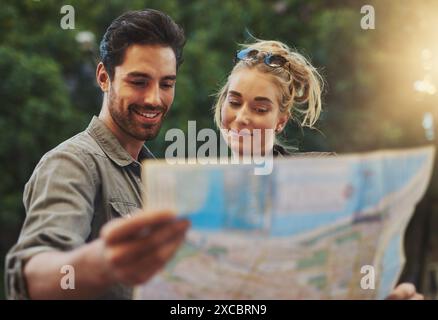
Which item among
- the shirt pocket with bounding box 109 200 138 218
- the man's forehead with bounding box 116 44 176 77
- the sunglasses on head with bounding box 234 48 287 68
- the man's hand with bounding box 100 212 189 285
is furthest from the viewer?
the sunglasses on head with bounding box 234 48 287 68

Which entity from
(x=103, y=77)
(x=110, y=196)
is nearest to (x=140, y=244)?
(x=110, y=196)

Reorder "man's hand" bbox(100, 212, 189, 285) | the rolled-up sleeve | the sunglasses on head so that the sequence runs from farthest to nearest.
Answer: the sunglasses on head → the rolled-up sleeve → "man's hand" bbox(100, 212, 189, 285)

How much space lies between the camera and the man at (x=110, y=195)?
653mm

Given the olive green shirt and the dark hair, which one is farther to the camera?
the dark hair

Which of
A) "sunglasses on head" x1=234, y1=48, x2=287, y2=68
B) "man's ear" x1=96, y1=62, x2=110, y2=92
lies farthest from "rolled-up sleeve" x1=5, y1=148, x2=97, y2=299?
"sunglasses on head" x1=234, y1=48, x2=287, y2=68

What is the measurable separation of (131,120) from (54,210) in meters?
0.30

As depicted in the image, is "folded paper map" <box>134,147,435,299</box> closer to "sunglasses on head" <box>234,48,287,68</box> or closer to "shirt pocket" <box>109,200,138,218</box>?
"shirt pocket" <box>109,200,138,218</box>

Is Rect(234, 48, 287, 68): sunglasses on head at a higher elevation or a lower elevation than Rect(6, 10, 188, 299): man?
higher

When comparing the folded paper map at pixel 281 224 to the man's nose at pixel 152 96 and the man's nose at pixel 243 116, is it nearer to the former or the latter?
the man's nose at pixel 152 96

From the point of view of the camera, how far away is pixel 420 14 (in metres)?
7.77

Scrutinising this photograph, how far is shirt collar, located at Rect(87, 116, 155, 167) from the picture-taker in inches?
40.4

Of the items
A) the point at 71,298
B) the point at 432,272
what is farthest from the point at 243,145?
the point at 432,272

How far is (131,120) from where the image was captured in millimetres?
1086

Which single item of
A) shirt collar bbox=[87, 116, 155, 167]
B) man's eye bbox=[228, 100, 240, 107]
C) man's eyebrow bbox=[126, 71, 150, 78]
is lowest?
shirt collar bbox=[87, 116, 155, 167]
